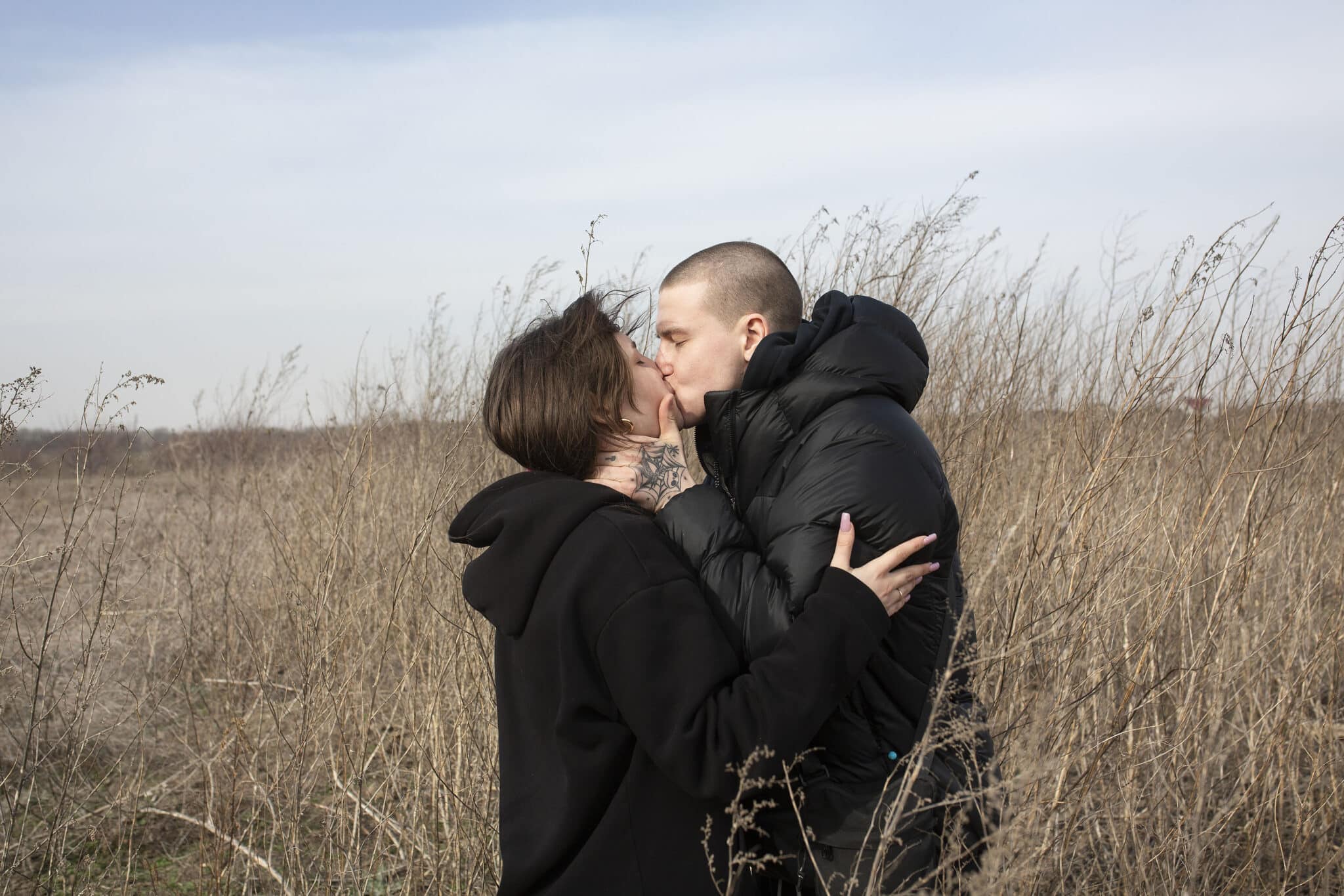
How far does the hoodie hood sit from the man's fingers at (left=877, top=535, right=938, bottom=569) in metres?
0.47

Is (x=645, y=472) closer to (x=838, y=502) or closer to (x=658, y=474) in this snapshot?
(x=658, y=474)

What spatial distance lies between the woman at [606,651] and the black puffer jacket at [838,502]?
55 mm

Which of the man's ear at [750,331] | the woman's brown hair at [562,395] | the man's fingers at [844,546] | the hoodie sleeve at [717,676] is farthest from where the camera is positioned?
the man's ear at [750,331]

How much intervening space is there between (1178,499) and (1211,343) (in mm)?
672

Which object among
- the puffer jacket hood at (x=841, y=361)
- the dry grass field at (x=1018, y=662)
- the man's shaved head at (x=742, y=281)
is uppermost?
the man's shaved head at (x=742, y=281)

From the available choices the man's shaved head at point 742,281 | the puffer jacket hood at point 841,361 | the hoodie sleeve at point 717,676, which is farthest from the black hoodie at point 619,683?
the man's shaved head at point 742,281

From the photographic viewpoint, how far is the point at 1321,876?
2.54 m

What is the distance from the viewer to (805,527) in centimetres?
155

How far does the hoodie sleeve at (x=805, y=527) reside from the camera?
4.90ft

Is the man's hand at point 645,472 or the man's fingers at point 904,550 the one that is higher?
the man's hand at point 645,472

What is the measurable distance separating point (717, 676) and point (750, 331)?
0.89m

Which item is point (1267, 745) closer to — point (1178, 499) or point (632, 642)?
point (1178, 499)

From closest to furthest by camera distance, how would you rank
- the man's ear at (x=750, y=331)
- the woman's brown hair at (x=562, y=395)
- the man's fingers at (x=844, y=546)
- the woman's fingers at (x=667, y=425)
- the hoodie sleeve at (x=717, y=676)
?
the hoodie sleeve at (x=717, y=676)
the man's fingers at (x=844, y=546)
the woman's brown hair at (x=562, y=395)
the woman's fingers at (x=667, y=425)
the man's ear at (x=750, y=331)

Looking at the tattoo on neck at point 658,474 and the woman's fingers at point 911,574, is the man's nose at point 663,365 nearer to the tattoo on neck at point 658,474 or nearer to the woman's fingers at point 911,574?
the tattoo on neck at point 658,474
